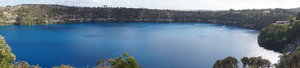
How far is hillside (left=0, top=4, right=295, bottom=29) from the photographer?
118062 millimetres

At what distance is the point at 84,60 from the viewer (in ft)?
137

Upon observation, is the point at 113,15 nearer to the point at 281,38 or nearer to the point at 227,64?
the point at 281,38

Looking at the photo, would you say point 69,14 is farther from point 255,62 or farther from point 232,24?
point 255,62

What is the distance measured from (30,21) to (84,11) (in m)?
30.7

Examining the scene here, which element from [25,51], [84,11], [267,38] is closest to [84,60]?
[25,51]

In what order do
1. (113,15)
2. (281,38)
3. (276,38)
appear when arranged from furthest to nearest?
(113,15), (276,38), (281,38)

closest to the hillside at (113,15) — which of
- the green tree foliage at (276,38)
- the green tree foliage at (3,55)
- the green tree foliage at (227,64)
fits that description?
the green tree foliage at (276,38)

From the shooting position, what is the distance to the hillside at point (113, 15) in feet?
387

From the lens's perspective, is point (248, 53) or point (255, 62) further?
point (248, 53)

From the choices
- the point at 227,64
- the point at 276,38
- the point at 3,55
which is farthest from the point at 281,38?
the point at 3,55

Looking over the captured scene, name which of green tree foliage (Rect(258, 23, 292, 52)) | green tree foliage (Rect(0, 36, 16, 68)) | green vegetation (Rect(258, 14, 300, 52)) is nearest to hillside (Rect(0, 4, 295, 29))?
green tree foliage (Rect(258, 23, 292, 52))

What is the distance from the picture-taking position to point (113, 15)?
142875 millimetres

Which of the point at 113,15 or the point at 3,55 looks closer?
the point at 3,55

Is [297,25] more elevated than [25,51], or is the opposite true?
[297,25]
